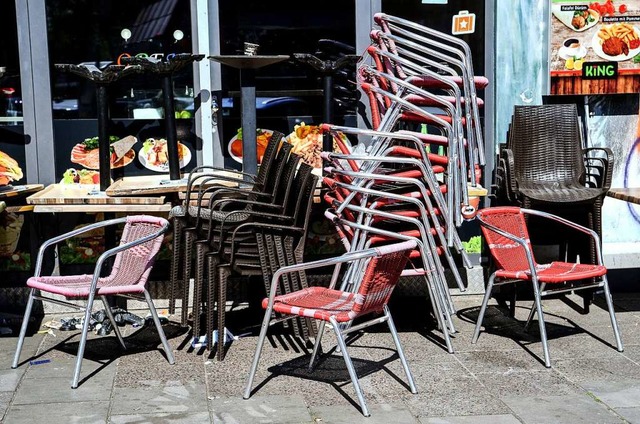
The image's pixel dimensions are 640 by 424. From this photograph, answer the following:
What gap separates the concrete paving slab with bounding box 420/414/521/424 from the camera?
17.2 ft

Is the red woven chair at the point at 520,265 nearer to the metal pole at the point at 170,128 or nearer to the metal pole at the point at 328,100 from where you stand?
the metal pole at the point at 328,100

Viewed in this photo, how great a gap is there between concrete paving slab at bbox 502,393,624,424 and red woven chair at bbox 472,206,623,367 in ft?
2.48

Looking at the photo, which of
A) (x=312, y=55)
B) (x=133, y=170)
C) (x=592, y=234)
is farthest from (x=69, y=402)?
(x=592, y=234)

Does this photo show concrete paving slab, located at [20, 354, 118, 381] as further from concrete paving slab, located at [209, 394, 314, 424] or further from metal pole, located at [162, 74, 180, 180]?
metal pole, located at [162, 74, 180, 180]

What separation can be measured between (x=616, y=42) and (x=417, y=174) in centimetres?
259

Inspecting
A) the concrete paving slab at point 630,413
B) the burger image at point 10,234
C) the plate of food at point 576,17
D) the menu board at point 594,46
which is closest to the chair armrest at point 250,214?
the burger image at point 10,234

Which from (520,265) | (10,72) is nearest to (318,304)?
(520,265)

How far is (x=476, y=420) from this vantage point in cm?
526

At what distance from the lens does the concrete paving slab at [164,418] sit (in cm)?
524

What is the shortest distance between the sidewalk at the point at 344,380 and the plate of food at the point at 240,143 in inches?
56.4

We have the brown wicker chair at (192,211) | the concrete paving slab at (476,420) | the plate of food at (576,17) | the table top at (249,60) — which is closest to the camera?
the concrete paving slab at (476,420)

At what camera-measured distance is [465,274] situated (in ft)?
26.6

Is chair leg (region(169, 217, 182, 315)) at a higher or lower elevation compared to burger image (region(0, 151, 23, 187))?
lower

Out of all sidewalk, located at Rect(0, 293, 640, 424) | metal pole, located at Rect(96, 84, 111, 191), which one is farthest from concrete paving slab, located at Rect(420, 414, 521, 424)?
metal pole, located at Rect(96, 84, 111, 191)
